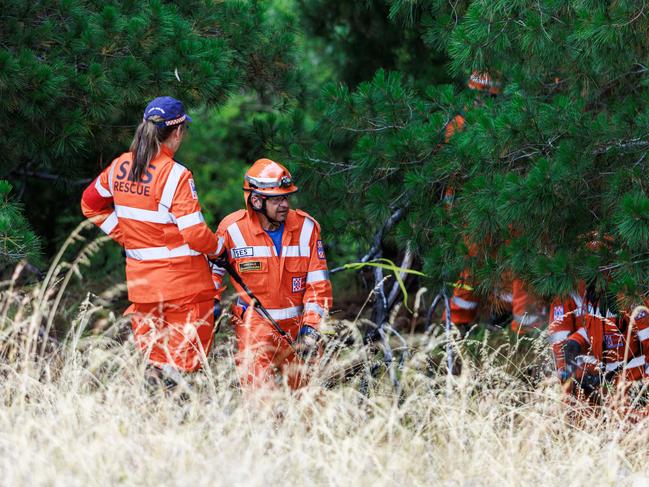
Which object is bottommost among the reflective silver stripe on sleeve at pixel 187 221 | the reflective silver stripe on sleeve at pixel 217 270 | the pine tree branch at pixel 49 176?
the reflective silver stripe on sleeve at pixel 217 270

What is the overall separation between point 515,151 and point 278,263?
139 cm

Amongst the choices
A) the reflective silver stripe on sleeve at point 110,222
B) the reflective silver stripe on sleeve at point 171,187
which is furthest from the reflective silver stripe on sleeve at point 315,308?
the reflective silver stripe on sleeve at point 110,222

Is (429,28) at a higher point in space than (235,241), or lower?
higher

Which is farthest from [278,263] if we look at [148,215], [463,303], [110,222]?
[463,303]

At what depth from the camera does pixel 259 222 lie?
5395mm

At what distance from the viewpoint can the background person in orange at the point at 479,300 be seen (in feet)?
18.6

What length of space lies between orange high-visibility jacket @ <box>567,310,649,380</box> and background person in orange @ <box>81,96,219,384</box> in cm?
219

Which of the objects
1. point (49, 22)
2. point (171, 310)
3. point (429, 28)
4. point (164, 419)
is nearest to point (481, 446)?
point (164, 419)

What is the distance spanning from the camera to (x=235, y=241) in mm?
5348

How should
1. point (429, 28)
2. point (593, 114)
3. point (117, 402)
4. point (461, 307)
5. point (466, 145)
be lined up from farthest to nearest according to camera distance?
1. point (461, 307)
2. point (429, 28)
3. point (593, 114)
4. point (466, 145)
5. point (117, 402)

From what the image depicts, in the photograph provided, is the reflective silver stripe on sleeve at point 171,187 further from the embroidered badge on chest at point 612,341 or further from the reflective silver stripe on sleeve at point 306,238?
the embroidered badge on chest at point 612,341

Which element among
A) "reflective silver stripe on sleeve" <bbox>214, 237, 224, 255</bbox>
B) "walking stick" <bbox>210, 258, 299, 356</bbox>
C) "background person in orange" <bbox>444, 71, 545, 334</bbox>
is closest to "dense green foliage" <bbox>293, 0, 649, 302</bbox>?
"background person in orange" <bbox>444, 71, 545, 334</bbox>

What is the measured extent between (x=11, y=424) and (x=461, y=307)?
3998mm

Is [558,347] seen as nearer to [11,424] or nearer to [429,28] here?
[429,28]
